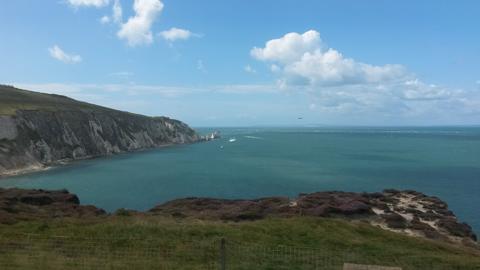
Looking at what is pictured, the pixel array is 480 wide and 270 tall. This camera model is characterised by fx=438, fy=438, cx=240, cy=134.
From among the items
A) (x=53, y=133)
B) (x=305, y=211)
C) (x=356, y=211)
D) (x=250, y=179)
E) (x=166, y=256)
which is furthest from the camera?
(x=53, y=133)

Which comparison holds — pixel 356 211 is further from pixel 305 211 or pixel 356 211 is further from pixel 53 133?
pixel 53 133

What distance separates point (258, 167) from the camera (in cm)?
10038

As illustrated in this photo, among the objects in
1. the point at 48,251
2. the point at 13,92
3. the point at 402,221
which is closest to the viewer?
the point at 48,251

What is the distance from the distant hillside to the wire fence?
76.3 m

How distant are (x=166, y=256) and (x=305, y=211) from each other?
20496 mm

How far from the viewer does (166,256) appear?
16812 mm

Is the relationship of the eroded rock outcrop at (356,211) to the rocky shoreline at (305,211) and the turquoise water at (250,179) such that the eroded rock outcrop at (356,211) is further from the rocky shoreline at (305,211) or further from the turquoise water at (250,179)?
the turquoise water at (250,179)

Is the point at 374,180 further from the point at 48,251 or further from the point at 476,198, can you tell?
the point at 48,251

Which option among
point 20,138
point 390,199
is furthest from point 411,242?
point 20,138

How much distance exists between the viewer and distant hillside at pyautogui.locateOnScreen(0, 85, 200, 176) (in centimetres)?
9556

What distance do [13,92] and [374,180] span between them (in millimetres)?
119610

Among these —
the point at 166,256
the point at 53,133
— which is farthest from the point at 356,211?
the point at 53,133

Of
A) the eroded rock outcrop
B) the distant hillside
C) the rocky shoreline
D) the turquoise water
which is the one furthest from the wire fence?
the distant hillside

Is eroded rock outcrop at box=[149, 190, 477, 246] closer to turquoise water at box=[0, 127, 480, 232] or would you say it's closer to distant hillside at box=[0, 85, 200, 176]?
turquoise water at box=[0, 127, 480, 232]
